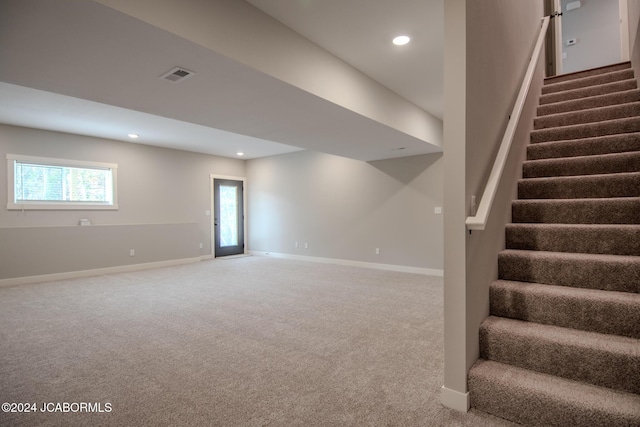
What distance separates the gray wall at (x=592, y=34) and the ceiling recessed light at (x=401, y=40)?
5652 millimetres

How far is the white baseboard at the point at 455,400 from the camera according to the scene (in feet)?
5.89

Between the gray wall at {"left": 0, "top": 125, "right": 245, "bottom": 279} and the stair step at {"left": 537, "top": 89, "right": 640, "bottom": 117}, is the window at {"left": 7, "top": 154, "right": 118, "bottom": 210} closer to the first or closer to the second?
the gray wall at {"left": 0, "top": 125, "right": 245, "bottom": 279}

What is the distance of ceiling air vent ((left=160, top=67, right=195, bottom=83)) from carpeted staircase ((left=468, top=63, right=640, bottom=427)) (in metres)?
2.80

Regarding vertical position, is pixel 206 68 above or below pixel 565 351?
above

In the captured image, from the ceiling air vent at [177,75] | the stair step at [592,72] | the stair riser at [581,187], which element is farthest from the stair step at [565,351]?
the stair step at [592,72]

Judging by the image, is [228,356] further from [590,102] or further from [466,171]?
[590,102]

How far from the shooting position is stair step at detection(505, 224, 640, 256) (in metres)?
2.08

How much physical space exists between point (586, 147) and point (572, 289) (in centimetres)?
157

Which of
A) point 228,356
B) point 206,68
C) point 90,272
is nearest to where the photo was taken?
point 206,68

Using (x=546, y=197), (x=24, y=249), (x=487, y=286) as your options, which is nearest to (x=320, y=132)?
(x=546, y=197)

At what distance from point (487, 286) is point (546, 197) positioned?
1.20 metres

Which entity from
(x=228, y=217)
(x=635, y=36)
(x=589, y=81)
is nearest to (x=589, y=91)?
(x=589, y=81)

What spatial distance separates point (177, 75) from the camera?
2.62 meters

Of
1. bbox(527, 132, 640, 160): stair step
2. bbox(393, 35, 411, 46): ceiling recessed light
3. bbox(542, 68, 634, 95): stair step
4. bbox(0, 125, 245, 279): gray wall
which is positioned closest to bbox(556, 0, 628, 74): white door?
bbox(542, 68, 634, 95): stair step
